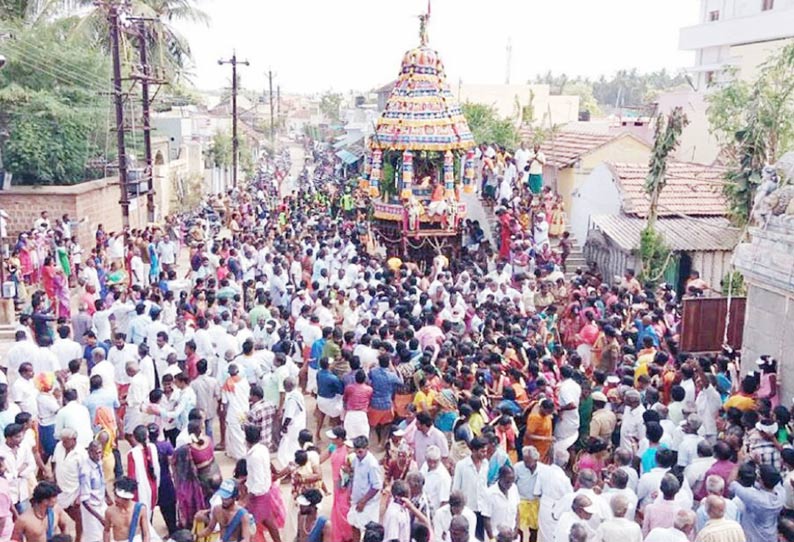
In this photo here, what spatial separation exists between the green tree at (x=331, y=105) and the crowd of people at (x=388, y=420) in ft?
247

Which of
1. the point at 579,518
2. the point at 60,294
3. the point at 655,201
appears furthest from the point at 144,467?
the point at 655,201

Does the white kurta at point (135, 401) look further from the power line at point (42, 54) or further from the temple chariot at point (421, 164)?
the power line at point (42, 54)

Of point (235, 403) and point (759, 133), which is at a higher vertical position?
point (759, 133)

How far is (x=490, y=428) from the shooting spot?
6770 mm

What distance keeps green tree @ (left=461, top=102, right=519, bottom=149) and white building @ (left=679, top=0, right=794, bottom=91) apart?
8.14 meters

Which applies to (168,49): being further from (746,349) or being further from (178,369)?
(746,349)

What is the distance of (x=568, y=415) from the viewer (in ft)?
25.0

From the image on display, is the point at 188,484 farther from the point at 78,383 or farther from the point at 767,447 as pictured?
the point at 767,447

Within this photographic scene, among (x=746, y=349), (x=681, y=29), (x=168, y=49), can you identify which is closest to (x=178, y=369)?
(x=746, y=349)

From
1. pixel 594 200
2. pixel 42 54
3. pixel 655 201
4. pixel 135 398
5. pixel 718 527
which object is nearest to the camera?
pixel 718 527

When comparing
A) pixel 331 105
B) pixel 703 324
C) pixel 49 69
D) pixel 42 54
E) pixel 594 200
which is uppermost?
pixel 331 105

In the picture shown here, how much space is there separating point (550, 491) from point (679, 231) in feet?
34.7

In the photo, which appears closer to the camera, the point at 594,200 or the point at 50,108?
the point at 594,200

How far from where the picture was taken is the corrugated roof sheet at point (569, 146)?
20302mm
